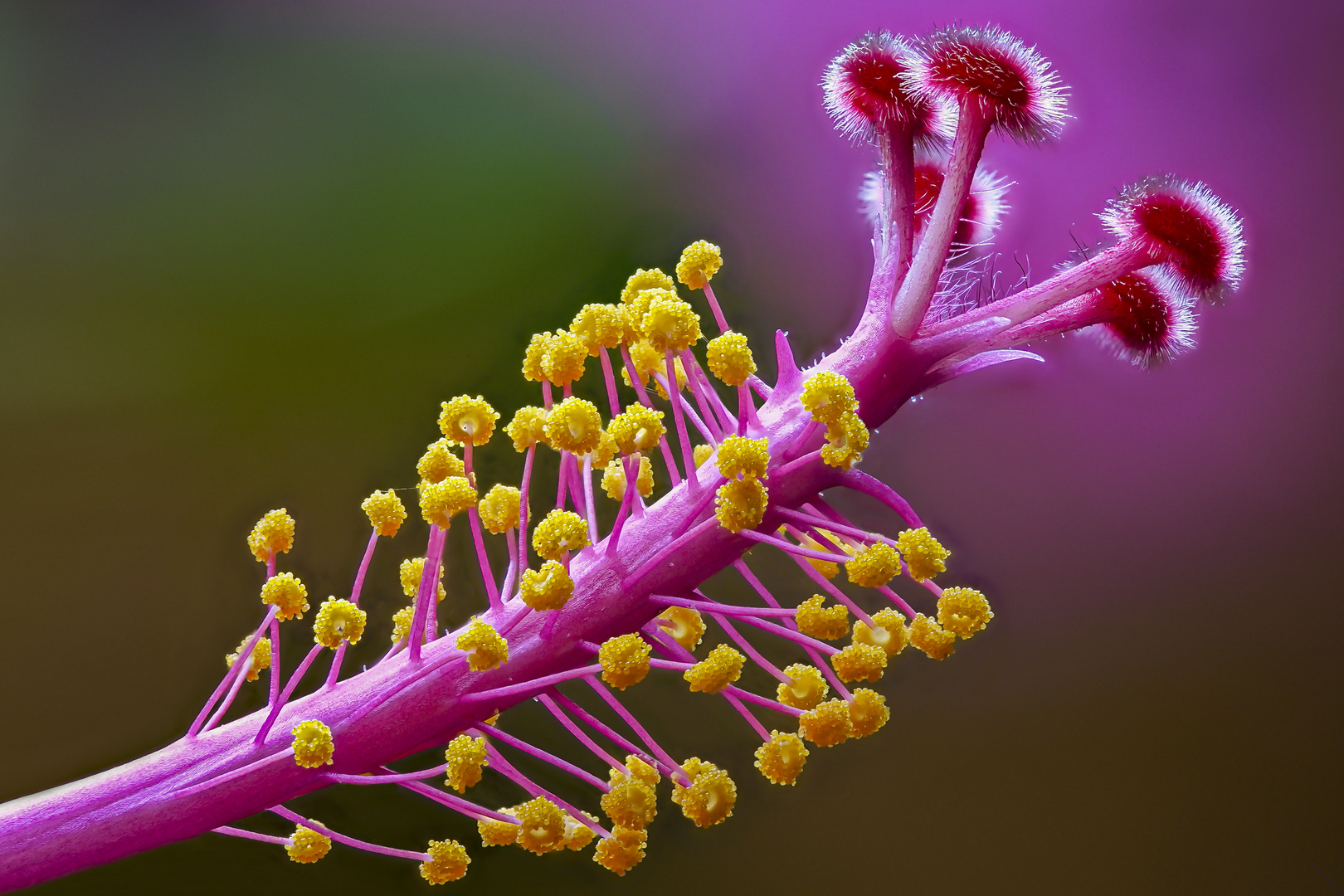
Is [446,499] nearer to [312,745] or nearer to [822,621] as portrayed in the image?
[312,745]

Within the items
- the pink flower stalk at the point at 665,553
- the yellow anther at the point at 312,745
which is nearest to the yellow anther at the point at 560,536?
the pink flower stalk at the point at 665,553

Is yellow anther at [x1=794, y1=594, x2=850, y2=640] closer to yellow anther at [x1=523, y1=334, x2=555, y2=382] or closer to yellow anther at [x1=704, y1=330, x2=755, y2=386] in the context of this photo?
yellow anther at [x1=704, y1=330, x2=755, y2=386]

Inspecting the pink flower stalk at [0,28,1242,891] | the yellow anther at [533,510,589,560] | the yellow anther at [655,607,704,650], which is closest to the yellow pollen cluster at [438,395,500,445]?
the pink flower stalk at [0,28,1242,891]

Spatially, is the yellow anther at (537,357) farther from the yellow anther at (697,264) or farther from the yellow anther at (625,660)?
the yellow anther at (625,660)

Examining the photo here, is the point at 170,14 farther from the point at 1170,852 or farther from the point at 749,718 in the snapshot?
the point at 1170,852

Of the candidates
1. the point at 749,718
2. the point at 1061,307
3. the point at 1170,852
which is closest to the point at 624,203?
the point at 1061,307

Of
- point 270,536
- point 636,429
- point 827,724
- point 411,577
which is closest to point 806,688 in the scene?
point 827,724
